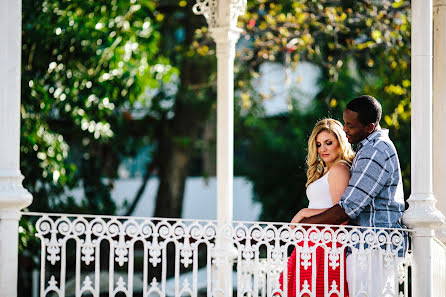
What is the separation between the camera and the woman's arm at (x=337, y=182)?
7.26 metres

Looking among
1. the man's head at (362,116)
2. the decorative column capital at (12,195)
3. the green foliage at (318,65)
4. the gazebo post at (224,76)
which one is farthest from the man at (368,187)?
the green foliage at (318,65)

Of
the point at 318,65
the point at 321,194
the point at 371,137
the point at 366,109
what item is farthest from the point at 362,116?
the point at 318,65

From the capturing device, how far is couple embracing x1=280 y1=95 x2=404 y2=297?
279 inches

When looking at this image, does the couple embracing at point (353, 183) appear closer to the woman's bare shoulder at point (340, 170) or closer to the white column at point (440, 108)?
the woman's bare shoulder at point (340, 170)

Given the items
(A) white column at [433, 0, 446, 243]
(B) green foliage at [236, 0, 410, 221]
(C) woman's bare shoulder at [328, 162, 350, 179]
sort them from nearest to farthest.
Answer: (C) woman's bare shoulder at [328, 162, 350, 179] < (A) white column at [433, 0, 446, 243] < (B) green foliage at [236, 0, 410, 221]

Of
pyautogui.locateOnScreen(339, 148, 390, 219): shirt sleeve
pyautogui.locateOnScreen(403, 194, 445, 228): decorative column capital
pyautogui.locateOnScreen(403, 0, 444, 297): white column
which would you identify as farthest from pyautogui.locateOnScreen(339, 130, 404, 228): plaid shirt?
pyautogui.locateOnScreen(403, 0, 444, 297): white column

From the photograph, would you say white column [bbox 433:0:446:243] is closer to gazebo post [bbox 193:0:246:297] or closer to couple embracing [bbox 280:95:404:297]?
couple embracing [bbox 280:95:404:297]

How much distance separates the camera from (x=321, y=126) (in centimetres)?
744

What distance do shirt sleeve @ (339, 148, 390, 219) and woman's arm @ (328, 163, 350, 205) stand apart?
13 centimetres

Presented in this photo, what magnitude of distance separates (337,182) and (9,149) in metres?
2.54

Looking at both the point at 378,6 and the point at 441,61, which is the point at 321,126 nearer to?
the point at 441,61

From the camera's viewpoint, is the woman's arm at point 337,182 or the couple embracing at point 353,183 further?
the woman's arm at point 337,182

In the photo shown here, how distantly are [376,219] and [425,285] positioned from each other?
27.6 inches

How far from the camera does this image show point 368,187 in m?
7.03
